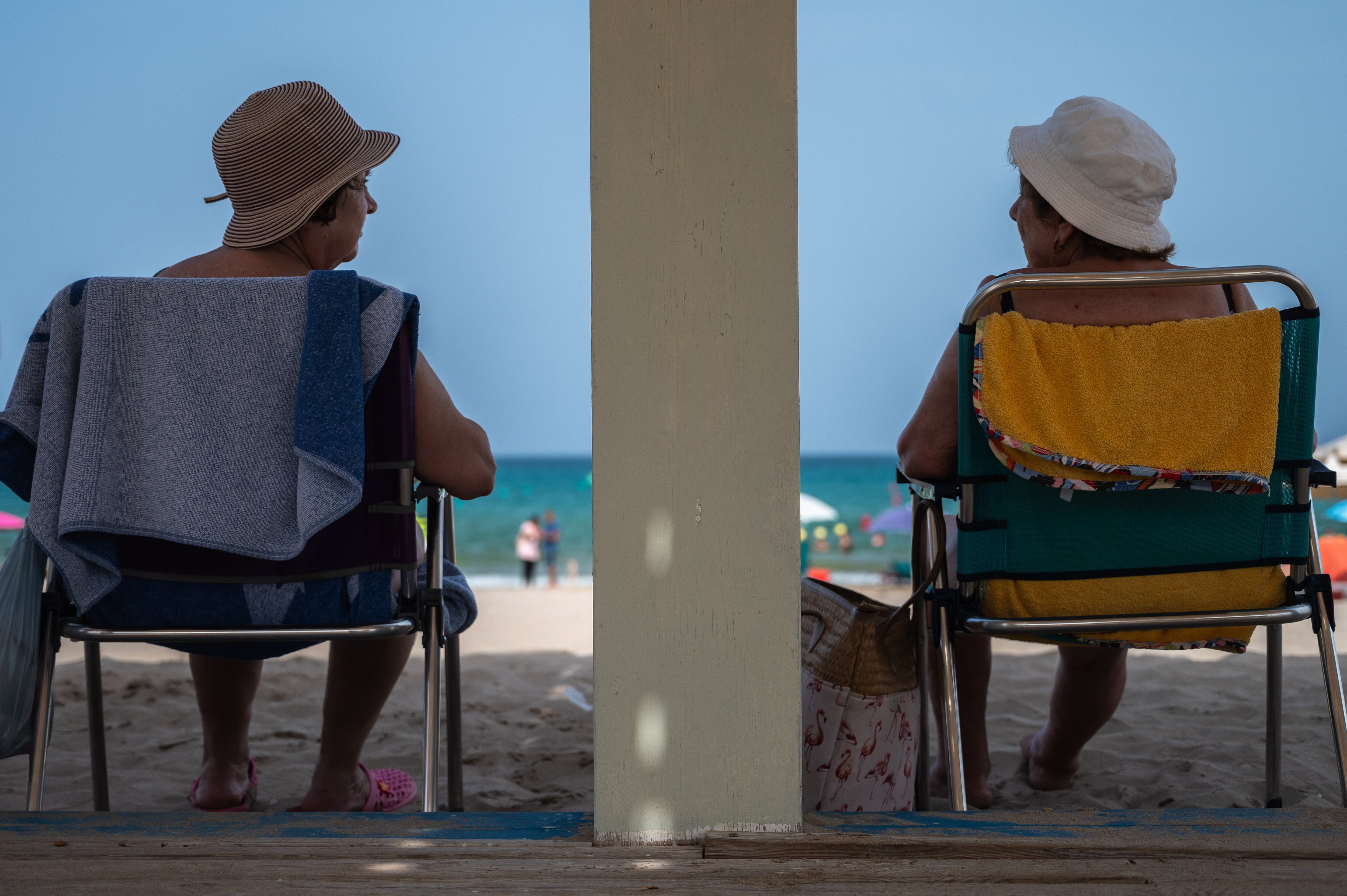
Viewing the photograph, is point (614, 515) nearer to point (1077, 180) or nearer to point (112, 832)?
point (112, 832)

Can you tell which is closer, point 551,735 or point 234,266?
point 234,266

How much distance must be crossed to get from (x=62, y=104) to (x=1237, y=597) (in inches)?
1640

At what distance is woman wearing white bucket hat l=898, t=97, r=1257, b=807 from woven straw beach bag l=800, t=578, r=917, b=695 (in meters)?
0.22

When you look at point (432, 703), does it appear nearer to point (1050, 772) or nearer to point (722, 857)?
point (722, 857)

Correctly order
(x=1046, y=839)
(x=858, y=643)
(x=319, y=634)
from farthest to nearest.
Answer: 1. (x=858, y=643)
2. (x=319, y=634)
3. (x=1046, y=839)

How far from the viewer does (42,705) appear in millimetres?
1567

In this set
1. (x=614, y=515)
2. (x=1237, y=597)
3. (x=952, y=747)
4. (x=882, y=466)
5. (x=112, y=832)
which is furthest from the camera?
(x=882, y=466)

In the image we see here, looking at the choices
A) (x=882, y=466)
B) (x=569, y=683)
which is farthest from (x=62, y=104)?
(x=569, y=683)

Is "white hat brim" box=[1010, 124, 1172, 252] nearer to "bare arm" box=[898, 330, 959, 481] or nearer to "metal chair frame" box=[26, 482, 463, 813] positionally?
"bare arm" box=[898, 330, 959, 481]

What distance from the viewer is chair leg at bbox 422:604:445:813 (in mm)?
1521

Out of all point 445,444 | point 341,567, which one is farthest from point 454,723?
point 445,444

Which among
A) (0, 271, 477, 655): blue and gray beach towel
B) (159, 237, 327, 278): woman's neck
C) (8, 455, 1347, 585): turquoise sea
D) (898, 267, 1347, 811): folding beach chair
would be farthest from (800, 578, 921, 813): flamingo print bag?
(8, 455, 1347, 585): turquoise sea

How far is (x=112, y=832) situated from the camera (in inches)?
52.8

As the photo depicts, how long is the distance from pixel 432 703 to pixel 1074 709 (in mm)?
1529
